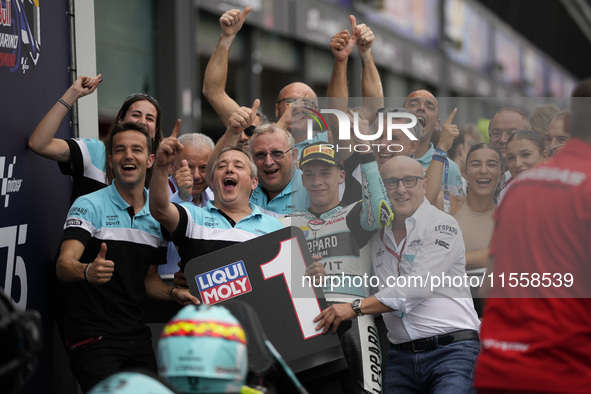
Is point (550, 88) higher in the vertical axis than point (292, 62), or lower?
higher

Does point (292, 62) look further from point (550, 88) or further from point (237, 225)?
point (550, 88)

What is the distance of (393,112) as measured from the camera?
15.5 feet

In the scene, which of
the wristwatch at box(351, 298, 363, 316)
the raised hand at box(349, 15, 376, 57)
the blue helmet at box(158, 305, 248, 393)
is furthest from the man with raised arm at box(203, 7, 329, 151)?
the blue helmet at box(158, 305, 248, 393)

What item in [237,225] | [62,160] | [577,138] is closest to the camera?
[577,138]

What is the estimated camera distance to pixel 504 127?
4746 mm

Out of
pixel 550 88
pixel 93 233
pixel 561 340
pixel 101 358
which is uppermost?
pixel 550 88

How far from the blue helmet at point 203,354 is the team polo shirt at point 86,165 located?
2587mm

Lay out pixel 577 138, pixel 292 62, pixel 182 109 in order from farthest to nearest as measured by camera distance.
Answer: pixel 292 62 < pixel 182 109 < pixel 577 138

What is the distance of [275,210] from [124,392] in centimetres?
280

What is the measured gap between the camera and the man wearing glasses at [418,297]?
4.21 m

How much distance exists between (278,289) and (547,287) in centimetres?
165

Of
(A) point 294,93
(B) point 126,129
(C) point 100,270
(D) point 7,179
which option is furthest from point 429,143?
(D) point 7,179

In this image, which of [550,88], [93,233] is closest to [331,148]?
[93,233]

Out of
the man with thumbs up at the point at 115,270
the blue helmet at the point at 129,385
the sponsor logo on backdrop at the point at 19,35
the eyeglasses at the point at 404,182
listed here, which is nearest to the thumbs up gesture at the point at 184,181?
the man with thumbs up at the point at 115,270
